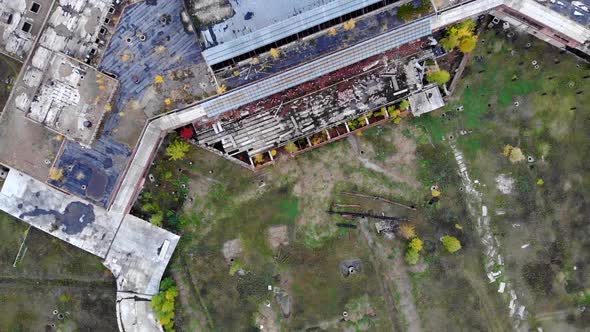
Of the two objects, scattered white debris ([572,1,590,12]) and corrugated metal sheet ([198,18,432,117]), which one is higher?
scattered white debris ([572,1,590,12])

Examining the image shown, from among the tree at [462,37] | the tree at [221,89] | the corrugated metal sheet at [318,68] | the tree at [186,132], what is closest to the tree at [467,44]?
the tree at [462,37]

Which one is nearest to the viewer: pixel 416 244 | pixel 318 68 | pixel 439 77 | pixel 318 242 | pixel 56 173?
pixel 318 68

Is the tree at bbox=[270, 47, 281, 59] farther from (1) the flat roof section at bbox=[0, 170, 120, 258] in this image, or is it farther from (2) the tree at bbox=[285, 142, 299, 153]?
(1) the flat roof section at bbox=[0, 170, 120, 258]

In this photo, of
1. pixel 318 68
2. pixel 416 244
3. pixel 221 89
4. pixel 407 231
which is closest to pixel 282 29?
pixel 318 68

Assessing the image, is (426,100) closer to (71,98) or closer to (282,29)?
(282,29)

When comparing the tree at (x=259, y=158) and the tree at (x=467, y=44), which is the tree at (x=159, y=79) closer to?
the tree at (x=259, y=158)

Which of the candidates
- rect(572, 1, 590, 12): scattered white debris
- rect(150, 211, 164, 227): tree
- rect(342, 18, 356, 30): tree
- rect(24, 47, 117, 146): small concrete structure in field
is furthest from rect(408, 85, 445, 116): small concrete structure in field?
rect(24, 47, 117, 146): small concrete structure in field
